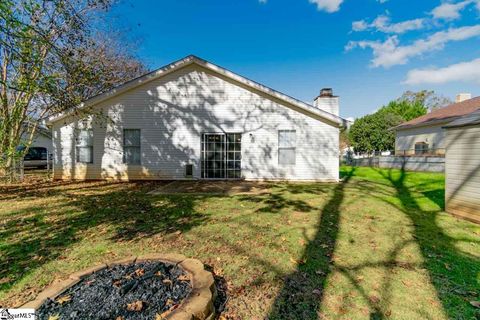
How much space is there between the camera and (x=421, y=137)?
18.8 meters

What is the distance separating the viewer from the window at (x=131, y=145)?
439 inches

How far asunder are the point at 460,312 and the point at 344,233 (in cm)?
218

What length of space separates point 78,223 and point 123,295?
351 centimetres

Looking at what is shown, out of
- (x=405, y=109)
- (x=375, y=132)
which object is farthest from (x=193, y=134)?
(x=405, y=109)

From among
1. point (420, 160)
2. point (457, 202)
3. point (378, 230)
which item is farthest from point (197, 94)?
point (420, 160)

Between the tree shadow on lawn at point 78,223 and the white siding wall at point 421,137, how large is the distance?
17412 mm

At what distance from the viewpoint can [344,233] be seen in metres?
4.61

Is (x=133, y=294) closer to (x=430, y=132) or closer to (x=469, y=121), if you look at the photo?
(x=469, y=121)

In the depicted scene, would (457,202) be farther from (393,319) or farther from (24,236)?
(24,236)

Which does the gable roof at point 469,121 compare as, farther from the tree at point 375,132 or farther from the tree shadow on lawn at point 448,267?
the tree at point 375,132

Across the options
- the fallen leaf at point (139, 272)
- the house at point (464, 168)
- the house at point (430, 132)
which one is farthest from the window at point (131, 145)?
the house at point (430, 132)

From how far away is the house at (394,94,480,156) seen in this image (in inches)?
645

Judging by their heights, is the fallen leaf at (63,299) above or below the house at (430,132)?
below

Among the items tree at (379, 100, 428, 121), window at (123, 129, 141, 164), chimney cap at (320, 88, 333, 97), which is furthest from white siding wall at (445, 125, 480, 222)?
tree at (379, 100, 428, 121)
